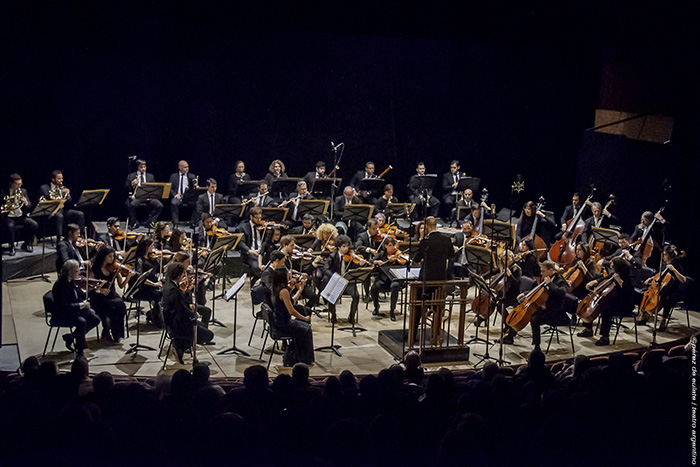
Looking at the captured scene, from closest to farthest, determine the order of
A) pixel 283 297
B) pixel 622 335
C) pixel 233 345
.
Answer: pixel 283 297 → pixel 233 345 → pixel 622 335

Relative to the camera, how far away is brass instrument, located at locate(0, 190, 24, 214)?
40.8ft

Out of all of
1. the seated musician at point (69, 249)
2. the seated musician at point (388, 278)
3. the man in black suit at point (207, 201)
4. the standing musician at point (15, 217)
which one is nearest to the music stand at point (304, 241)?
the seated musician at point (388, 278)

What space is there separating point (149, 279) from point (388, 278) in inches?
142

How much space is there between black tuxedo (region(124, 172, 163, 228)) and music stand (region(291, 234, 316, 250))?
4.70 metres

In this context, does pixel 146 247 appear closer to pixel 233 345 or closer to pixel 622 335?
pixel 233 345

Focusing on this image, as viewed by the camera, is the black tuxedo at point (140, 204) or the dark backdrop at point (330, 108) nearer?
the dark backdrop at point (330, 108)

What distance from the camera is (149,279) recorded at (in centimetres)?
984

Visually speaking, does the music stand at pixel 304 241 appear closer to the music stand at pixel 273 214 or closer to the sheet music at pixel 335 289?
the music stand at pixel 273 214

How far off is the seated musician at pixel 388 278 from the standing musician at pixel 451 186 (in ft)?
18.6

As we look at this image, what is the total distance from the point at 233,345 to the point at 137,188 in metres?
5.11

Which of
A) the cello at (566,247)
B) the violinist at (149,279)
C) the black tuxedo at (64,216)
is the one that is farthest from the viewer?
the black tuxedo at (64,216)

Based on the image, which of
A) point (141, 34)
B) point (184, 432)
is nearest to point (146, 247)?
point (184, 432)

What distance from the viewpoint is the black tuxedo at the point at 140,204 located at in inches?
573

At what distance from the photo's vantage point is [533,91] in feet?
58.3
